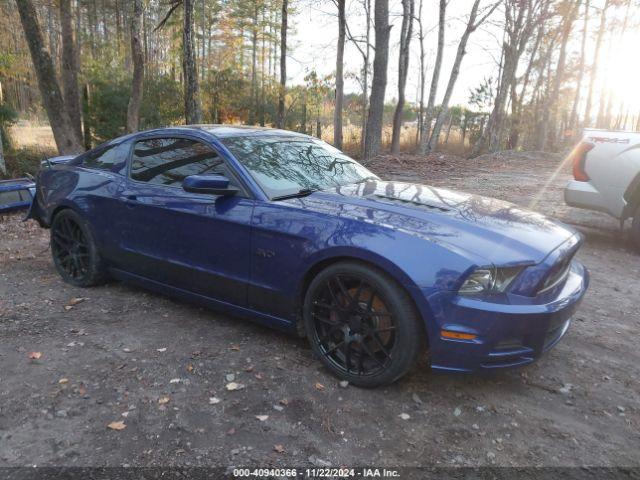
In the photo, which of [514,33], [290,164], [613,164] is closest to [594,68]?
[514,33]

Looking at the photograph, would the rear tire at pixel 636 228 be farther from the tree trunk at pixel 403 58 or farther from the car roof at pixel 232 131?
the tree trunk at pixel 403 58

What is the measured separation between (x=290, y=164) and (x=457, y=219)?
138 cm

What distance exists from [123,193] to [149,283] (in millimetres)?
779

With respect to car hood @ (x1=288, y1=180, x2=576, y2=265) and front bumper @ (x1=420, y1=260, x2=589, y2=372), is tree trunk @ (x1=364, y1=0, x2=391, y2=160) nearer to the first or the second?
car hood @ (x1=288, y1=180, x2=576, y2=265)

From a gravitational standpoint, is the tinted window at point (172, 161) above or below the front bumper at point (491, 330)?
above

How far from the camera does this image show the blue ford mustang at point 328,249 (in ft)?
8.43

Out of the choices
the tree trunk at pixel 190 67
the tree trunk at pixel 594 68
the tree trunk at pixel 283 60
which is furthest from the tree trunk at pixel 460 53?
the tree trunk at pixel 594 68

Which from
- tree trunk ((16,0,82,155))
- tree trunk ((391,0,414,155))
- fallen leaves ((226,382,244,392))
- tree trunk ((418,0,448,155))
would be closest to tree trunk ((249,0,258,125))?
tree trunk ((391,0,414,155))

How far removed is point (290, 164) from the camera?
12.0 feet

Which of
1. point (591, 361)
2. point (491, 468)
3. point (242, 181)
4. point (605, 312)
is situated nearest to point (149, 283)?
point (242, 181)

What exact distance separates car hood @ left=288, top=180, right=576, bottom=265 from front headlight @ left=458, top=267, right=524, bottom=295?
6 centimetres

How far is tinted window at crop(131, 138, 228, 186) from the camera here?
11.7 ft

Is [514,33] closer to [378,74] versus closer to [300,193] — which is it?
[378,74]

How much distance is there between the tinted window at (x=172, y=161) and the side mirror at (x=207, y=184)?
0.71 ft
